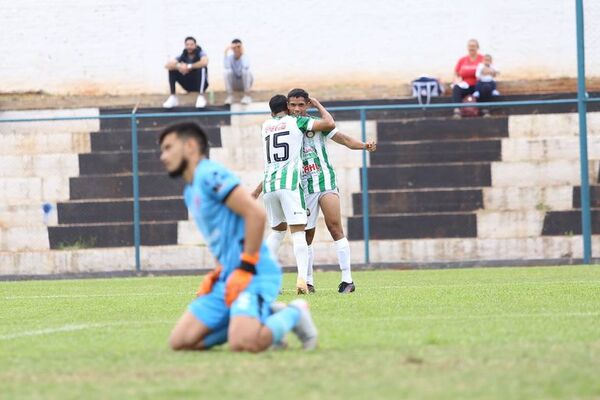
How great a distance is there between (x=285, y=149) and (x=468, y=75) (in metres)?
11.7

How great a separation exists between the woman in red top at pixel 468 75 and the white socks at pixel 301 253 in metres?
11.4

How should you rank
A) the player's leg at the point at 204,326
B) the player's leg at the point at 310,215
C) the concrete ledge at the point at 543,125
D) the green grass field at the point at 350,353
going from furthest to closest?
the concrete ledge at the point at 543,125
the player's leg at the point at 310,215
the player's leg at the point at 204,326
the green grass field at the point at 350,353

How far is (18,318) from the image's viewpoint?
495 inches

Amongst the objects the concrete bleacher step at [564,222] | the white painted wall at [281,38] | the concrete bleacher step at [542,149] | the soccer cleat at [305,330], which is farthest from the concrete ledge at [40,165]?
the soccer cleat at [305,330]

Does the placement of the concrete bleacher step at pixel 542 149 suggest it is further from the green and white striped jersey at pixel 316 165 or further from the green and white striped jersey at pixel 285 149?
the green and white striped jersey at pixel 285 149

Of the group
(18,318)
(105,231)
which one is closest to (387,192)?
(105,231)

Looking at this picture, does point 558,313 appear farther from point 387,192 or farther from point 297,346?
point 387,192

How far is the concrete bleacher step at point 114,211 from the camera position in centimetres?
2509

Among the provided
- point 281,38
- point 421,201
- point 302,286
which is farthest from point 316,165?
point 281,38

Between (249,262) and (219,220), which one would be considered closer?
(249,262)

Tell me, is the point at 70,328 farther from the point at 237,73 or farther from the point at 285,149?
the point at 237,73

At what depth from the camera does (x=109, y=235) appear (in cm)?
2498

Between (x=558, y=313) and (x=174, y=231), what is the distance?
566 inches

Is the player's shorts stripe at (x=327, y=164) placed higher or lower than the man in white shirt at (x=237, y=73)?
lower
